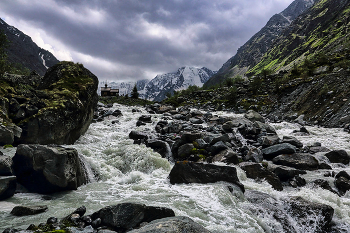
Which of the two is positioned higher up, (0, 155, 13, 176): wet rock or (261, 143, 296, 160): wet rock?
(261, 143, 296, 160): wet rock

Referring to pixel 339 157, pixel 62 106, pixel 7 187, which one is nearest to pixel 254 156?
pixel 339 157

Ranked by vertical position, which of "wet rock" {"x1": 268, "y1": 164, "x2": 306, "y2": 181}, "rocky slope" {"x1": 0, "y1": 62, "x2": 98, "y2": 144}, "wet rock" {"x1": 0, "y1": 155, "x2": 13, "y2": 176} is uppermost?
"rocky slope" {"x1": 0, "y1": 62, "x2": 98, "y2": 144}

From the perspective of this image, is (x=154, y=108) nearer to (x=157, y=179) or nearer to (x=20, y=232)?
(x=157, y=179)

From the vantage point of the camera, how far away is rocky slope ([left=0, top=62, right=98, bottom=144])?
11.6m

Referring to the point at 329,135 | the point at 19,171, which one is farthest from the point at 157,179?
the point at 329,135

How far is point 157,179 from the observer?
34.2 feet

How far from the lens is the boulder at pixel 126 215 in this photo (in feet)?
16.7

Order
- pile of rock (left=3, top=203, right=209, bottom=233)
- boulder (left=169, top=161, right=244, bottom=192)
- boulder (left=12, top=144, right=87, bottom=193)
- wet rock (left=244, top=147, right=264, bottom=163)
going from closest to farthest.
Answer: pile of rock (left=3, top=203, right=209, bottom=233), boulder (left=12, top=144, right=87, bottom=193), boulder (left=169, top=161, right=244, bottom=192), wet rock (left=244, top=147, right=264, bottom=163)

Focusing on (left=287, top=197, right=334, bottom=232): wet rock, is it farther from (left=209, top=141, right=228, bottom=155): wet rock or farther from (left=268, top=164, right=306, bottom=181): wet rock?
(left=209, top=141, right=228, bottom=155): wet rock

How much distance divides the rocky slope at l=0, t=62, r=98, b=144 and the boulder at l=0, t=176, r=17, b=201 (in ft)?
13.3

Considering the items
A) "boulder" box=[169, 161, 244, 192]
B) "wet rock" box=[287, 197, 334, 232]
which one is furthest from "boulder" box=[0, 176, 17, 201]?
"wet rock" box=[287, 197, 334, 232]

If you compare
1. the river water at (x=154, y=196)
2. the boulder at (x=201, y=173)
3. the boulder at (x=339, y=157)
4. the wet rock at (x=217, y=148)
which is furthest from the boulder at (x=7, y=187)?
the boulder at (x=339, y=157)

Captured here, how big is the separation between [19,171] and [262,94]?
33760 mm

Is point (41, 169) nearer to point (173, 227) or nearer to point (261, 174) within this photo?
point (173, 227)
